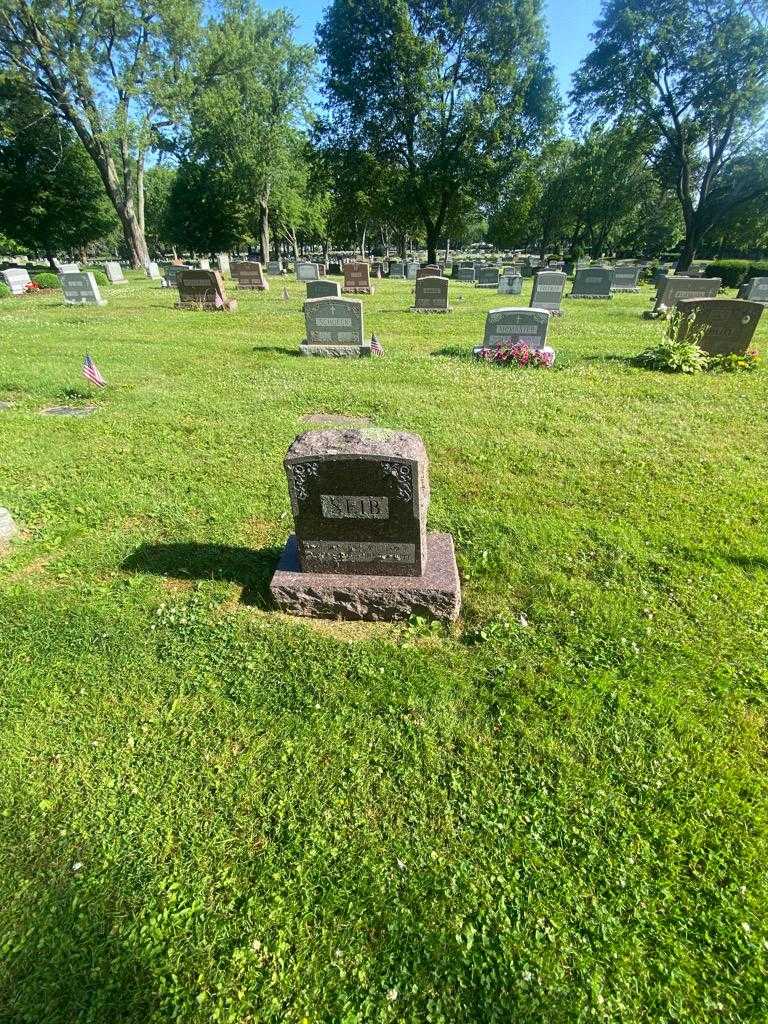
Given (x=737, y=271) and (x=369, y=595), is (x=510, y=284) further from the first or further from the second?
(x=369, y=595)

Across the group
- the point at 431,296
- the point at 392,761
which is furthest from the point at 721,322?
the point at 392,761

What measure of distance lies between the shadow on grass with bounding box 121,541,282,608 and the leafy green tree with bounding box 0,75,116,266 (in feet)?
141

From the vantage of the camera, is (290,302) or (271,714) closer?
(271,714)

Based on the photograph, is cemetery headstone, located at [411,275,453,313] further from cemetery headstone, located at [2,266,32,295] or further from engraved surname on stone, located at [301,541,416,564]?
cemetery headstone, located at [2,266,32,295]

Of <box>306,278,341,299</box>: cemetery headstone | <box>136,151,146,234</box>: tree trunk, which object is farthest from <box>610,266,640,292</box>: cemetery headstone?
<box>136,151,146,234</box>: tree trunk

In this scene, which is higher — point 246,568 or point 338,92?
point 338,92

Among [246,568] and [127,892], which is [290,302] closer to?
[246,568]

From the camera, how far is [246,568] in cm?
407

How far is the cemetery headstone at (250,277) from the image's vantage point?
2467cm

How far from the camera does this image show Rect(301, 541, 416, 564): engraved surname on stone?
3471mm

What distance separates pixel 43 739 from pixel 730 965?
3370mm

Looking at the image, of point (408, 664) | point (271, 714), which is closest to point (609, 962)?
point (408, 664)

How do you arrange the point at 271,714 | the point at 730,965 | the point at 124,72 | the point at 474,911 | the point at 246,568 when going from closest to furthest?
the point at 730,965 → the point at 474,911 → the point at 271,714 → the point at 246,568 → the point at 124,72

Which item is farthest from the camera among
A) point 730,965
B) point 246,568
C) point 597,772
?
point 246,568
